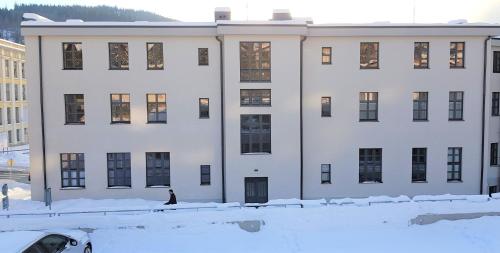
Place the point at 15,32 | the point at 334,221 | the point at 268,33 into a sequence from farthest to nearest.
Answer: the point at 15,32 < the point at 268,33 < the point at 334,221

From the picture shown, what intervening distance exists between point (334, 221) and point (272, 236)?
2424 millimetres

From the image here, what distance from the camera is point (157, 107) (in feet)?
73.7

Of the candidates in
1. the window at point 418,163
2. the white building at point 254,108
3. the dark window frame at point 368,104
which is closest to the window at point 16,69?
the white building at point 254,108

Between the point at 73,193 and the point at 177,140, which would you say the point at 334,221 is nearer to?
the point at 177,140

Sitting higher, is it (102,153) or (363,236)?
(102,153)

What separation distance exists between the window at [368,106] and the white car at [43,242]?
16404 millimetres

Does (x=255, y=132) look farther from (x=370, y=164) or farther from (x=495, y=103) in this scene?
(x=495, y=103)

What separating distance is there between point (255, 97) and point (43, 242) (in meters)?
13.8

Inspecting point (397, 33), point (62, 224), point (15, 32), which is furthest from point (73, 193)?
point (15, 32)

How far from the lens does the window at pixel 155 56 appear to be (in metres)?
22.3

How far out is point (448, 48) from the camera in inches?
912

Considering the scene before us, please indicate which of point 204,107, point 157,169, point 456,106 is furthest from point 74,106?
point 456,106

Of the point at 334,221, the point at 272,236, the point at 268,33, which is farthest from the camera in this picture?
the point at 268,33

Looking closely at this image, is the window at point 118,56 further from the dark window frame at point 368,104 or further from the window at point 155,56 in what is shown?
the dark window frame at point 368,104
